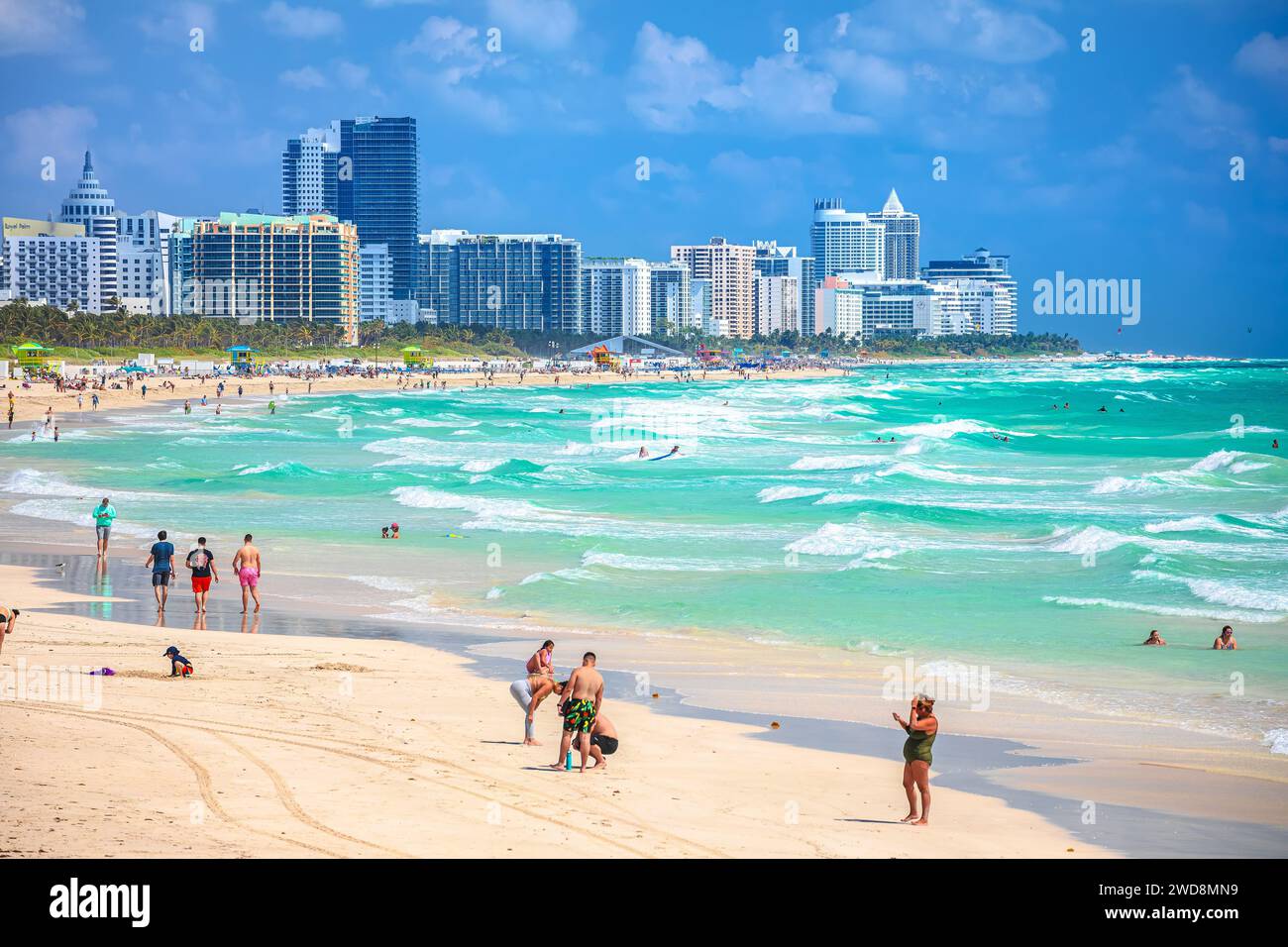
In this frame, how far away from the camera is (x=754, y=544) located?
1069 inches

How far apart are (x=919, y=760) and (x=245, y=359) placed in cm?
12608

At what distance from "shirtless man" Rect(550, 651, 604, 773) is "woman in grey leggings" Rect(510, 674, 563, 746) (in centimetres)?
66

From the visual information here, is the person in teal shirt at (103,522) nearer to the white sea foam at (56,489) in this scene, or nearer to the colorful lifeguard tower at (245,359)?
the white sea foam at (56,489)

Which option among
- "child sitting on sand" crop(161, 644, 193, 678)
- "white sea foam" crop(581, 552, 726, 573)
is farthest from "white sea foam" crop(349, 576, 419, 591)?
"child sitting on sand" crop(161, 644, 193, 678)

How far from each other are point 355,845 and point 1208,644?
1331 centimetres

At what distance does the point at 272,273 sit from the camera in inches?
7298

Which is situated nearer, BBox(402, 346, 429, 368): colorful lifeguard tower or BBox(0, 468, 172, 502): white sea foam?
BBox(0, 468, 172, 502): white sea foam

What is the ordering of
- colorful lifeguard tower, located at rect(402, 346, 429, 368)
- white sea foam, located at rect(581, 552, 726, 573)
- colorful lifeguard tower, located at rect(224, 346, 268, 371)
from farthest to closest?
colorful lifeguard tower, located at rect(402, 346, 429, 368) < colorful lifeguard tower, located at rect(224, 346, 268, 371) < white sea foam, located at rect(581, 552, 726, 573)

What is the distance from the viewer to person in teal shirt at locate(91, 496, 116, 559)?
880 inches

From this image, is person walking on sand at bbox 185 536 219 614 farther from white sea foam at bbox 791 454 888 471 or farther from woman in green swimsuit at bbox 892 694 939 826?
white sea foam at bbox 791 454 888 471

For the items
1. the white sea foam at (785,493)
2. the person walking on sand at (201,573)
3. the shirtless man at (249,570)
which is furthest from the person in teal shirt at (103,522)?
the white sea foam at (785,493)

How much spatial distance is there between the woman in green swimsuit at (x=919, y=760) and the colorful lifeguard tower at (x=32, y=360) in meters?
98.1

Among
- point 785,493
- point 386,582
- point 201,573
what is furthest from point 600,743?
point 785,493
